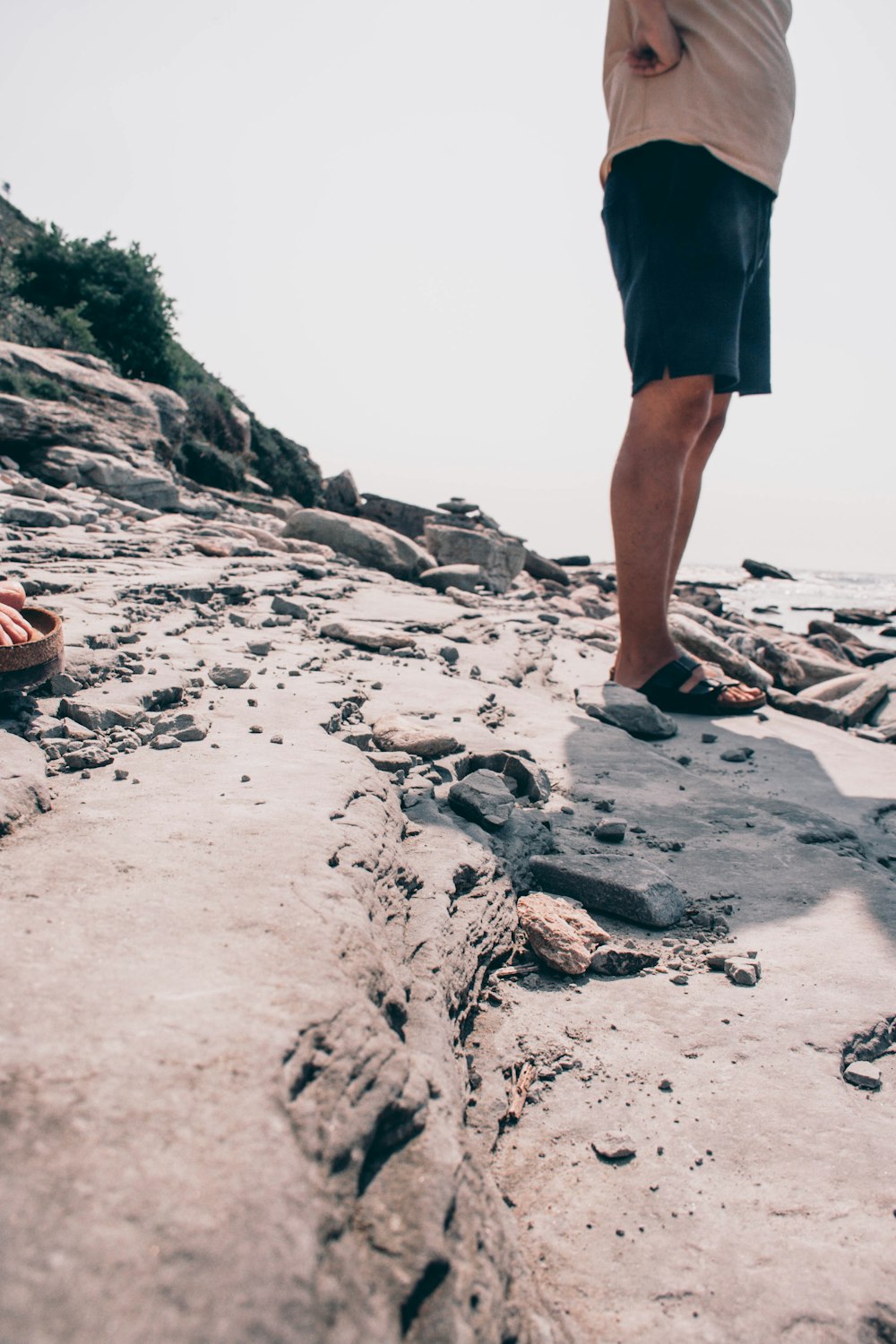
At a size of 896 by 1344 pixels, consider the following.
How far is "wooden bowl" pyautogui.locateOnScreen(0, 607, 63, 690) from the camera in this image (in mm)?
1607

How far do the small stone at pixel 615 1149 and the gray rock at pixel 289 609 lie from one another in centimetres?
254

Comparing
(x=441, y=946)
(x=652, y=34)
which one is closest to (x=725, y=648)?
(x=652, y=34)

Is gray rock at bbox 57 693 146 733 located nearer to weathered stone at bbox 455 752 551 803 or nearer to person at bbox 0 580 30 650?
person at bbox 0 580 30 650

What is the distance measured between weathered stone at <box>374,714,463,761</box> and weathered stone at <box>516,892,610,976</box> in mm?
512

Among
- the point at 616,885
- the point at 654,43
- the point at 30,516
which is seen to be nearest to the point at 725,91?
the point at 654,43

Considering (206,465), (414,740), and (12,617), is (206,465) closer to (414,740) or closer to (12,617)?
(12,617)

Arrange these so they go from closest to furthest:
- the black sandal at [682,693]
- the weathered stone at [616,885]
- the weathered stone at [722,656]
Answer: the weathered stone at [616,885] < the black sandal at [682,693] < the weathered stone at [722,656]

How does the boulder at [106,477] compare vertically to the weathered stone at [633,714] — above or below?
above

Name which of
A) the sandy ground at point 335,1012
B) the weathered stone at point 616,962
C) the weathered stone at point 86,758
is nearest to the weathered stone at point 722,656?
the sandy ground at point 335,1012

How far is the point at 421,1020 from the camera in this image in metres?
0.95

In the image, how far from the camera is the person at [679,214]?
2510mm

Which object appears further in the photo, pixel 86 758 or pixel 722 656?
pixel 722 656

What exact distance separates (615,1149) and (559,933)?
41cm

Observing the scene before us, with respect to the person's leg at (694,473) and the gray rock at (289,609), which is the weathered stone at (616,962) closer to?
the person's leg at (694,473)
